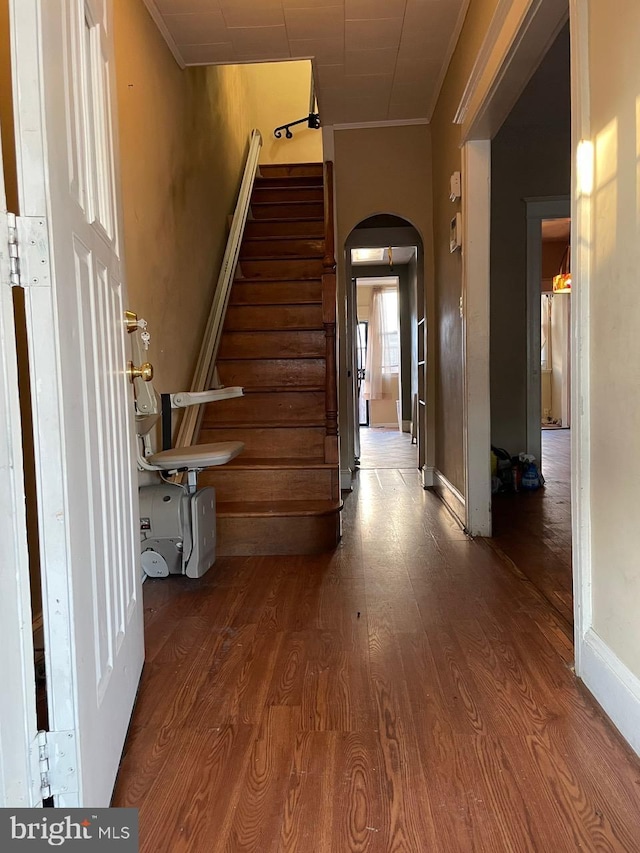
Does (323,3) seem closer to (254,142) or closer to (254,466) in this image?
(254,466)

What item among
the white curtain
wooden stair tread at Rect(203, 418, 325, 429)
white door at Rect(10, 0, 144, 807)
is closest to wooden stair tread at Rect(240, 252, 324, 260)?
wooden stair tread at Rect(203, 418, 325, 429)

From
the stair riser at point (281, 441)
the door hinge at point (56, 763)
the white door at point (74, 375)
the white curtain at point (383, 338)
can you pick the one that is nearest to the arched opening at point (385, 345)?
the white curtain at point (383, 338)

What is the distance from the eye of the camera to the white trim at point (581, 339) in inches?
56.4

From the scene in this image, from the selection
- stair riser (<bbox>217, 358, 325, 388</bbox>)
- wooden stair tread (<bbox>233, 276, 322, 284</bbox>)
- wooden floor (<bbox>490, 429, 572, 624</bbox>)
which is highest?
wooden stair tread (<bbox>233, 276, 322, 284</bbox>)

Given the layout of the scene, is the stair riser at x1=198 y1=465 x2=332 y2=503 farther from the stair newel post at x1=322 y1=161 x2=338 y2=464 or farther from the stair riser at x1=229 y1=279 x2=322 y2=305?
the stair riser at x1=229 y1=279 x2=322 y2=305

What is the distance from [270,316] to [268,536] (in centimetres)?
182

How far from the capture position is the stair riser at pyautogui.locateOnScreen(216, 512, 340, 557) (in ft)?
8.91

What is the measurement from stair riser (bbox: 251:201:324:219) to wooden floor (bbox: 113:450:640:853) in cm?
367

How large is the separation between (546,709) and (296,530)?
152 cm

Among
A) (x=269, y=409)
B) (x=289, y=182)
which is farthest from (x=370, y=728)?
(x=289, y=182)

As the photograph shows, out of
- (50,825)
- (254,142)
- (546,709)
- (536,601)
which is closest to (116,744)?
(50,825)

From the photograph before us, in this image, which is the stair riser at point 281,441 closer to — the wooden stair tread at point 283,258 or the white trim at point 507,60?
the wooden stair tread at point 283,258

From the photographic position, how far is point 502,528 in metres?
3.12

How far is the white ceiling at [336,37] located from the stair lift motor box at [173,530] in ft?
7.86
